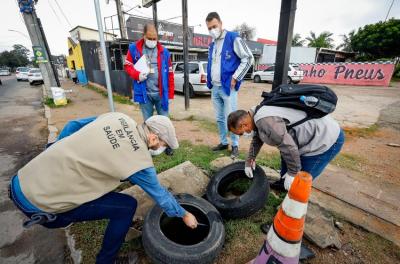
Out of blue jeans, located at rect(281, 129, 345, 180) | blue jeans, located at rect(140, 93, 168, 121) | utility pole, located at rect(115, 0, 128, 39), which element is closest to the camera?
blue jeans, located at rect(281, 129, 345, 180)

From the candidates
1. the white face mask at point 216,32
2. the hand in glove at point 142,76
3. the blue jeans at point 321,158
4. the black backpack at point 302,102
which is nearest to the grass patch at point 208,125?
the hand in glove at point 142,76

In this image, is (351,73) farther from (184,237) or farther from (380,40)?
(184,237)

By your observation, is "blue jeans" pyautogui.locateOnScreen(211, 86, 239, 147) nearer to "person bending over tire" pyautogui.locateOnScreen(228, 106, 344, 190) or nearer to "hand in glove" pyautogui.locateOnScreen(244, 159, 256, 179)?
"hand in glove" pyautogui.locateOnScreen(244, 159, 256, 179)

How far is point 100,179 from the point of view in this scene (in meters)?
1.42

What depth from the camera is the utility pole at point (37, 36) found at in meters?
8.12

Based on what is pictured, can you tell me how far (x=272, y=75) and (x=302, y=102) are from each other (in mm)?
15424

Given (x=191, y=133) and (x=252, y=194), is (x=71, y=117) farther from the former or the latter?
(x=252, y=194)

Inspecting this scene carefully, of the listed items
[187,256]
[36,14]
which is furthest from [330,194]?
[36,14]

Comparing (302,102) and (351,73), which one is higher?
(302,102)

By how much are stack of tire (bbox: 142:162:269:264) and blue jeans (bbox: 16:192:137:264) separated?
210 mm

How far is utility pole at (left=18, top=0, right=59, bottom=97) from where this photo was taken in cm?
812

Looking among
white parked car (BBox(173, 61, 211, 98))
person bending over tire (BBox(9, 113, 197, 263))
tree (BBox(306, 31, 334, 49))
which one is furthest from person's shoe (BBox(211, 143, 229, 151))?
tree (BBox(306, 31, 334, 49))

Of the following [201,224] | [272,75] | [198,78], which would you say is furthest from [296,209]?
[272,75]

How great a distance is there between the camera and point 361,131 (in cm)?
529
